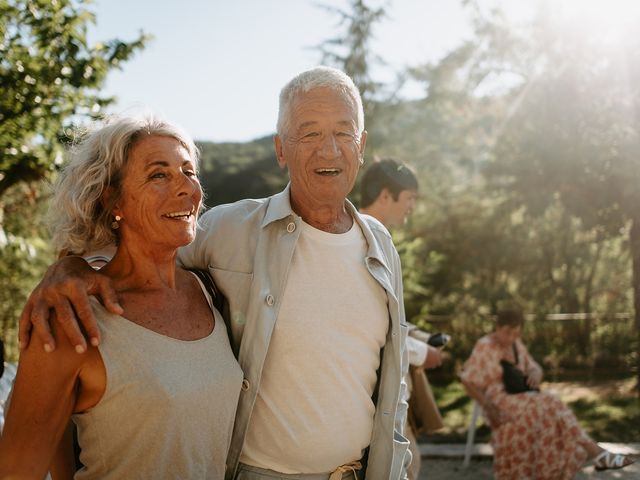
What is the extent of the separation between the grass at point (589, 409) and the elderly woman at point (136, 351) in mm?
6540

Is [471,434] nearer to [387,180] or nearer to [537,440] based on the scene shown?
[537,440]

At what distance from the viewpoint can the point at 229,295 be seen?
2.38 metres

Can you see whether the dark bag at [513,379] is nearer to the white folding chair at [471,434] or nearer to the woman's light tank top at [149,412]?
the white folding chair at [471,434]

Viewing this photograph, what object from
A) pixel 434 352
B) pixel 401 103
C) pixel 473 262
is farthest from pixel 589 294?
pixel 434 352

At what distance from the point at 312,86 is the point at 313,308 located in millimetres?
823

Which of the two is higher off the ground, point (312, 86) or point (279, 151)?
point (312, 86)

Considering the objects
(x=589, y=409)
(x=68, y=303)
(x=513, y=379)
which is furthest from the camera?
(x=589, y=409)

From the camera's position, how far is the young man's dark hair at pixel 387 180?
3.88m

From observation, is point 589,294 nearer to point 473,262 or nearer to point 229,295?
point 473,262

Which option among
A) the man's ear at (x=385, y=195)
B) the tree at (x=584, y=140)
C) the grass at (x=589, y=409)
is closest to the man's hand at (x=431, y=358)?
the man's ear at (x=385, y=195)

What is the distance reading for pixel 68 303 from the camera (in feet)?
5.98

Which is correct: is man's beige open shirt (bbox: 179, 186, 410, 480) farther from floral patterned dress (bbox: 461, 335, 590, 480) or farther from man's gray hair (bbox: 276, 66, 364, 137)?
floral patterned dress (bbox: 461, 335, 590, 480)

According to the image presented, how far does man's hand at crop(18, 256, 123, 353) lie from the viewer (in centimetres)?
173

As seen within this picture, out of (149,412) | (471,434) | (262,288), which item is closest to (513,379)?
(471,434)
